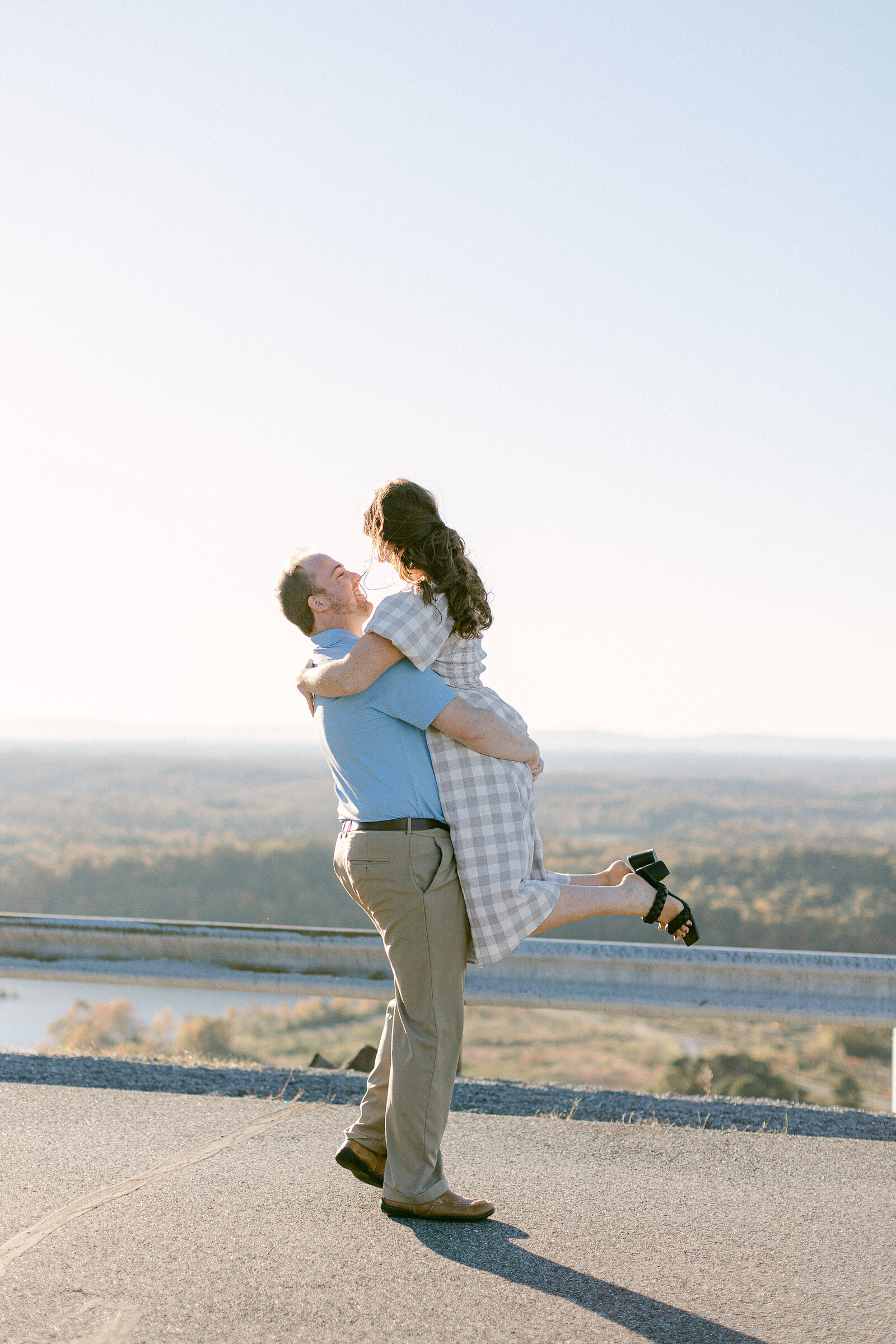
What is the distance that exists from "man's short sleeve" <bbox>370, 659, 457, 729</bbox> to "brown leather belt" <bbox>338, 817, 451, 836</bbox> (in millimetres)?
263

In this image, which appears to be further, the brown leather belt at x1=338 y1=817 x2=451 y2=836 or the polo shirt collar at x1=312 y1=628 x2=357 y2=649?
the polo shirt collar at x1=312 y1=628 x2=357 y2=649

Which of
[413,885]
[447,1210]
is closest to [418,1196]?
[447,1210]

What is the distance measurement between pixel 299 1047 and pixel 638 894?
3976 inches

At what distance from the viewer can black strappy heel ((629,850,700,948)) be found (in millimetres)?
3539

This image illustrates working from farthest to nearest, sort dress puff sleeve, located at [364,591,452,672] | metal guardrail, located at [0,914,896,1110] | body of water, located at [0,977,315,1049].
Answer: body of water, located at [0,977,315,1049] → metal guardrail, located at [0,914,896,1110] → dress puff sleeve, located at [364,591,452,672]

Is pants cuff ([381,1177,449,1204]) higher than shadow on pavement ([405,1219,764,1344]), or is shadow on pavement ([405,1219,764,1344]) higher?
pants cuff ([381,1177,449,1204])

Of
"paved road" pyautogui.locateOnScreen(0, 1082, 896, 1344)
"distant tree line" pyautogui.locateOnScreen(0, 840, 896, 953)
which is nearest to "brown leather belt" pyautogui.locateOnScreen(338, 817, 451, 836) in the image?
"paved road" pyautogui.locateOnScreen(0, 1082, 896, 1344)

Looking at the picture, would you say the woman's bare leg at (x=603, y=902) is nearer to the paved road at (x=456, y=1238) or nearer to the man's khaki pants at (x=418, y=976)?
the man's khaki pants at (x=418, y=976)

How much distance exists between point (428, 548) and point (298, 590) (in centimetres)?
43

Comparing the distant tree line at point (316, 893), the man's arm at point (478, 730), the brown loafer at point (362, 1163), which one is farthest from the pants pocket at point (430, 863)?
the distant tree line at point (316, 893)

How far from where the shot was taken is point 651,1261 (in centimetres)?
297

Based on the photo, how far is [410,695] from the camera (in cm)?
321

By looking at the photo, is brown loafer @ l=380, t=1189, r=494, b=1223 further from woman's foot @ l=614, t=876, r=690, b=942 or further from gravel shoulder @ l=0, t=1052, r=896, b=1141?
gravel shoulder @ l=0, t=1052, r=896, b=1141

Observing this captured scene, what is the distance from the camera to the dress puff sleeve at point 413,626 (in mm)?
3162
